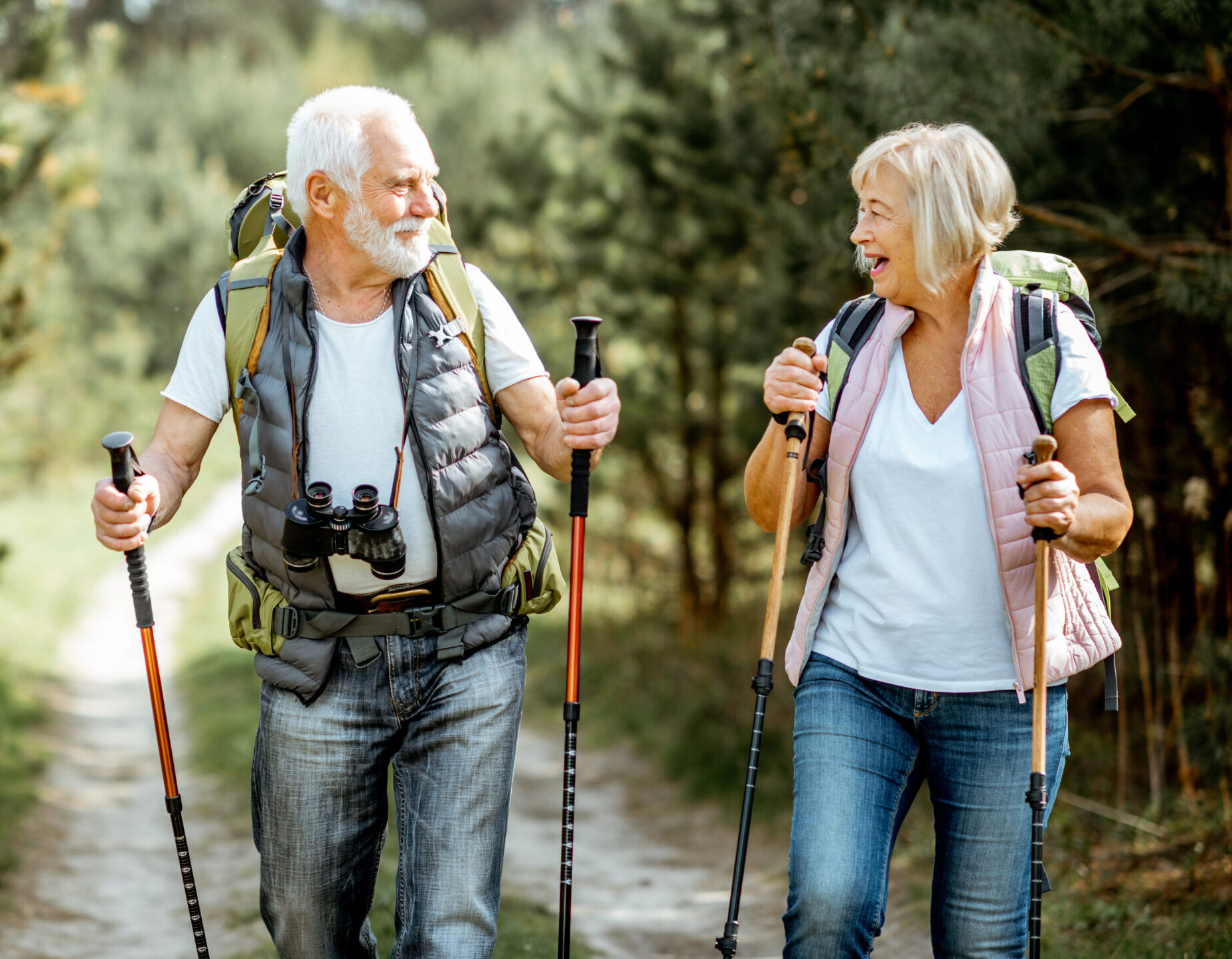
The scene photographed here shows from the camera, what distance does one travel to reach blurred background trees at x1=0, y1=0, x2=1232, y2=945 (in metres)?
4.48

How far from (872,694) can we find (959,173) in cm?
114

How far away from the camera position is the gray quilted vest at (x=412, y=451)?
9.43 ft

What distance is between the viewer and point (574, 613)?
10.5 feet

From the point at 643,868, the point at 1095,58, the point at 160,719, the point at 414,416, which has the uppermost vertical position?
the point at 1095,58

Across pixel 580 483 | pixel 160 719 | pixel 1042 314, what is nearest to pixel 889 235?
pixel 1042 314

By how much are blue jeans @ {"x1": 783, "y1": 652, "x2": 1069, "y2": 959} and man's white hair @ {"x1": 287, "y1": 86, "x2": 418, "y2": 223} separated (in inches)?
62.4

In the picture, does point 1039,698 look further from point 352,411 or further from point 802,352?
point 352,411

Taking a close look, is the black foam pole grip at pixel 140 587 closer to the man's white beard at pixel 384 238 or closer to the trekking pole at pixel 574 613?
the man's white beard at pixel 384 238

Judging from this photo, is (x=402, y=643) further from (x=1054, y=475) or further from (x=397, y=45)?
(x=397, y=45)

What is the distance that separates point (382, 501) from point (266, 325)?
19.2 inches

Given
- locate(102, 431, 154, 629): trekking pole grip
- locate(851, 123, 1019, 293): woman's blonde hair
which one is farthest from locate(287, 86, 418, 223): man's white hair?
locate(851, 123, 1019, 293): woman's blonde hair

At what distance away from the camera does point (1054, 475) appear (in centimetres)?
251

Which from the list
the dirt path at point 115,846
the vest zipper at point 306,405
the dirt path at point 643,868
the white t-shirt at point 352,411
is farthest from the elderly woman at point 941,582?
the dirt path at point 115,846

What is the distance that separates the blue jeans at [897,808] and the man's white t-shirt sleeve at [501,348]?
1034 millimetres
